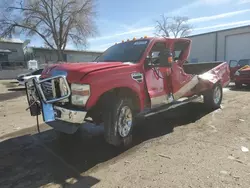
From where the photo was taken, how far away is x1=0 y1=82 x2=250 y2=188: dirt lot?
3438mm

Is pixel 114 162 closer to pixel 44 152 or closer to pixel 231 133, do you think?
pixel 44 152

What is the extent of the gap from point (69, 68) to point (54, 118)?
881mm

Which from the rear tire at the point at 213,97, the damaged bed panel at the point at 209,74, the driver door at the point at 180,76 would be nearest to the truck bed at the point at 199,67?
the damaged bed panel at the point at 209,74

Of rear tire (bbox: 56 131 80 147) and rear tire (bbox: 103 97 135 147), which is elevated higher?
rear tire (bbox: 103 97 135 147)

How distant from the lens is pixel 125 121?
4.74 meters

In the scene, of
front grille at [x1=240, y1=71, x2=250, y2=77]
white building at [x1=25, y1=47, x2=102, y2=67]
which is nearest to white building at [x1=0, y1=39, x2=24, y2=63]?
white building at [x1=25, y1=47, x2=102, y2=67]

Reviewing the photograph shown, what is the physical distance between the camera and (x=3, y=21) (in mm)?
37375

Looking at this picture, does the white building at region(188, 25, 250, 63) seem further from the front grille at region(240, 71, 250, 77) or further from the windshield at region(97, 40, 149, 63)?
the windshield at region(97, 40, 149, 63)

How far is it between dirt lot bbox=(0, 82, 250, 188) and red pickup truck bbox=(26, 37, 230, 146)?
54 cm

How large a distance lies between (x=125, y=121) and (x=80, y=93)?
4.03 ft

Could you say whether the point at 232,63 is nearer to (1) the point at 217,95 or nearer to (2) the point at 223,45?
(1) the point at 217,95

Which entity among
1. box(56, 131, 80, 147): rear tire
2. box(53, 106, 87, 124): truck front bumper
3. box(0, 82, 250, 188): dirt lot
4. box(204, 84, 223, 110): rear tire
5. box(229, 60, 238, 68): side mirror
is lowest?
box(56, 131, 80, 147): rear tire

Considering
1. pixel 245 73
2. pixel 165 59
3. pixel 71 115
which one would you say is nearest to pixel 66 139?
pixel 71 115

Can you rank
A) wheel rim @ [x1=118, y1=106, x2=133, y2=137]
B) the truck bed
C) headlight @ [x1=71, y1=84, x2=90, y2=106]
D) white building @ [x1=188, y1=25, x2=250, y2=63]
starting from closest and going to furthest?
headlight @ [x1=71, y1=84, x2=90, y2=106] < wheel rim @ [x1=118, y1=106, x2=133, y2=137] < the truck bed < white building @ [x1=188, y1=25, x2=250, y2=63]
